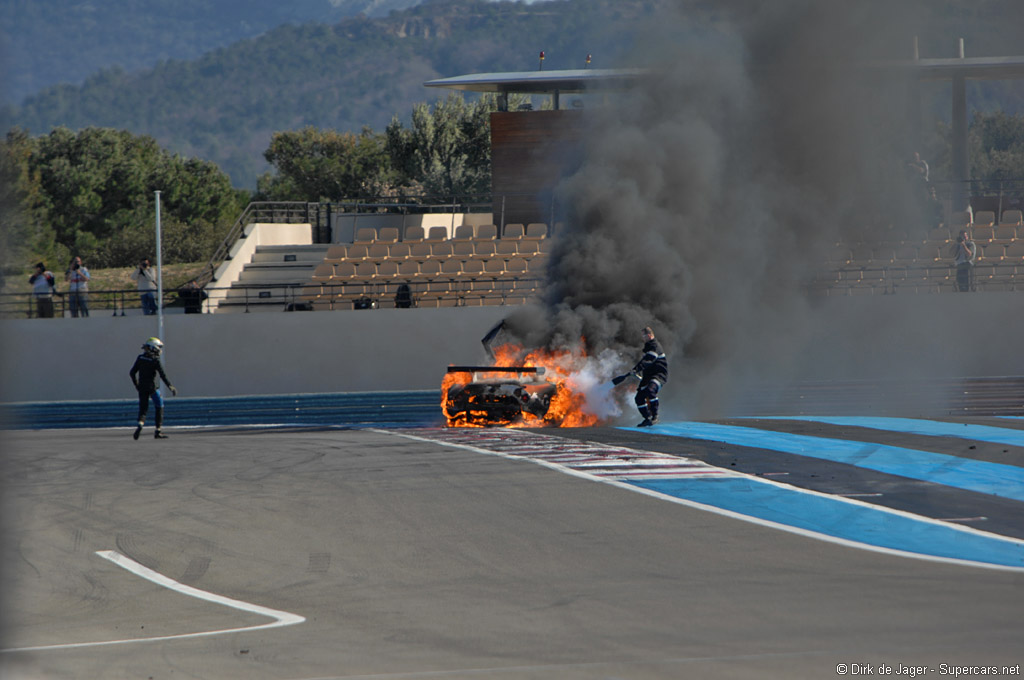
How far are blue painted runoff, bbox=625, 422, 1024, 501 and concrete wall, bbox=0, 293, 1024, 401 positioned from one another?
10247mm

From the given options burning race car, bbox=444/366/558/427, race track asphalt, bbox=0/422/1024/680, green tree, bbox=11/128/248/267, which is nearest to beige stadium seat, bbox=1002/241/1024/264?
race track asphalt, bbox=0/422/1024/680

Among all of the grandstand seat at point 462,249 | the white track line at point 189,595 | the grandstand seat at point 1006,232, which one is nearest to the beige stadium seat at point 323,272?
the grandstand seat at point 462,249

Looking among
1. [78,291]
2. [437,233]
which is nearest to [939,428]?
[437,233]

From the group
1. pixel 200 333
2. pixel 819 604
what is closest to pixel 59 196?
pixel 200 333

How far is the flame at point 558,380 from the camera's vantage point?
695 inches

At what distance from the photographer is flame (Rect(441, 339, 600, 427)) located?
695 inches

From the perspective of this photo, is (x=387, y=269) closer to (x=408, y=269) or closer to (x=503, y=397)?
(x=408, y=269)

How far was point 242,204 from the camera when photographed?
7288 centimetres

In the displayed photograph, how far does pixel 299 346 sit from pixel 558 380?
10.4 m

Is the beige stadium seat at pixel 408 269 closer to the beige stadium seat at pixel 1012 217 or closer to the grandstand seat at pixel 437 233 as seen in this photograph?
the grandstand seat at pixel 437 233

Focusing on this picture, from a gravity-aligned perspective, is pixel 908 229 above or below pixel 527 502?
above

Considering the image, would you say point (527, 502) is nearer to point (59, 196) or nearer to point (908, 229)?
point (908, 229)

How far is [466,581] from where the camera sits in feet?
27.1

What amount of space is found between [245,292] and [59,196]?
31346 mm
